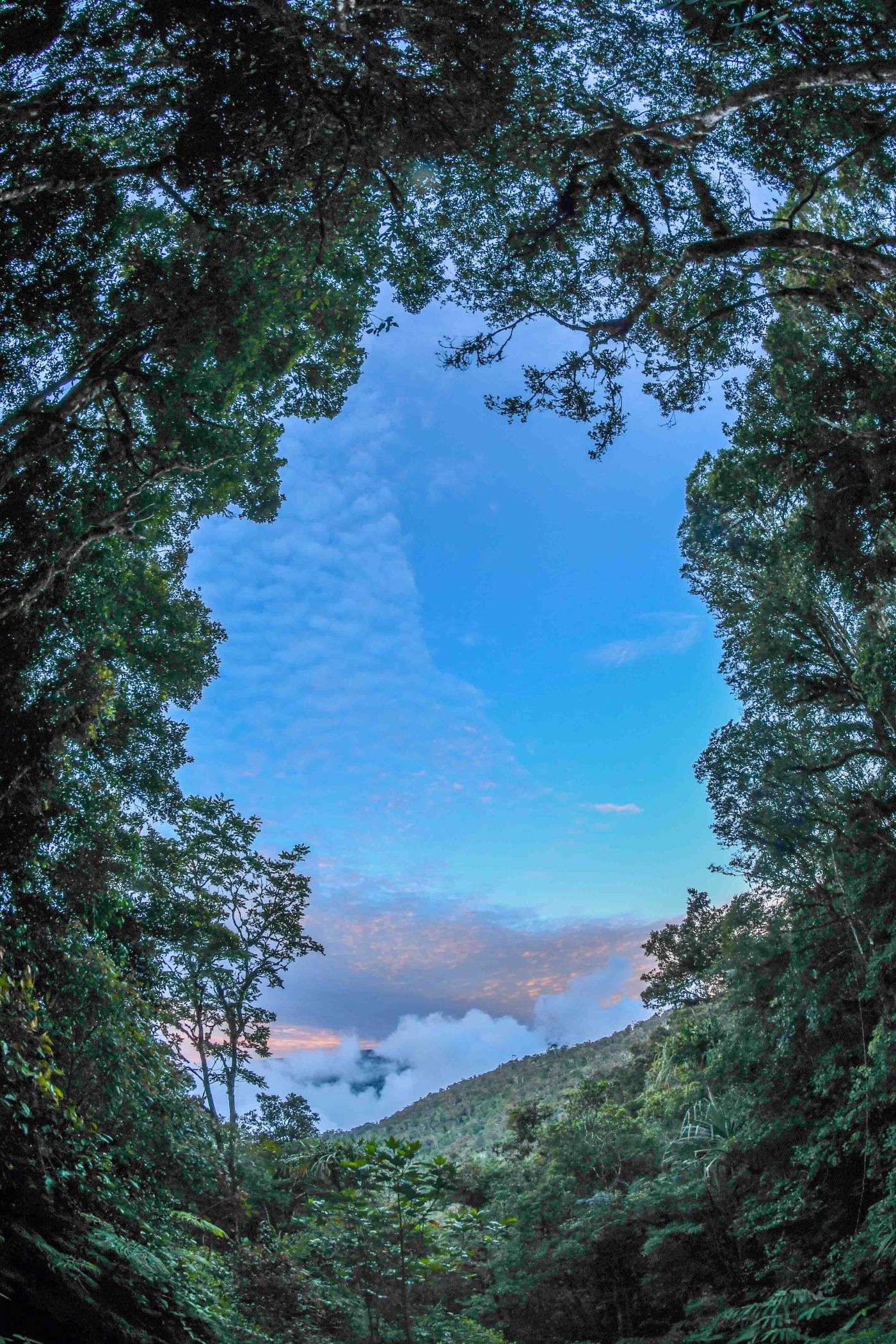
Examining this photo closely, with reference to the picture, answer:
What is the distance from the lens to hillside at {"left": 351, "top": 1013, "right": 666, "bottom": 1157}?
26.1m

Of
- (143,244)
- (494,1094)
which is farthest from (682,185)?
(494,1094)

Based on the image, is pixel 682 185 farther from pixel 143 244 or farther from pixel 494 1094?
pixel 494 1094

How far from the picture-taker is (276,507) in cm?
1047

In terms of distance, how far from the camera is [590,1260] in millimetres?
11039

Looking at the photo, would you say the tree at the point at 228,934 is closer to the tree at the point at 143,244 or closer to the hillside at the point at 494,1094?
the tree at the point at 143,244

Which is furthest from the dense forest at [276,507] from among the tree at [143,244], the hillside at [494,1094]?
the hillside at [494,1094]

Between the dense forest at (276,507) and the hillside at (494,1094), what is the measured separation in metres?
15.9

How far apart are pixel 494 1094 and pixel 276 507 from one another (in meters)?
29.6

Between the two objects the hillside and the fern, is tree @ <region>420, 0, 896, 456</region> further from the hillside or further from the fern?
the hillside

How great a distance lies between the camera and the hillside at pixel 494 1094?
26094mm

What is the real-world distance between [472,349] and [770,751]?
24.6 feet

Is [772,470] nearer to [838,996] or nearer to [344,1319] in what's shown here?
[838,996]

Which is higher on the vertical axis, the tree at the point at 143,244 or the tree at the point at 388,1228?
the tree at the point at 143,244

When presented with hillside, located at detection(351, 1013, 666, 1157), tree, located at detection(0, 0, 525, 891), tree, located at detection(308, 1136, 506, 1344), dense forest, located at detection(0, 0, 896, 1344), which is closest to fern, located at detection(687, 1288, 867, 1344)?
dense forest, located at detection(0, 0, 896, 1344)
